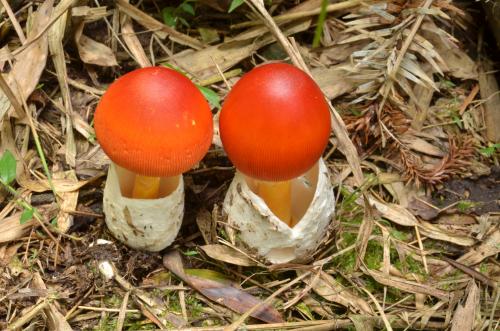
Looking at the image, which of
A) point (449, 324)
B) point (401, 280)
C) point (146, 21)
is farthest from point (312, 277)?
point (146, 21)

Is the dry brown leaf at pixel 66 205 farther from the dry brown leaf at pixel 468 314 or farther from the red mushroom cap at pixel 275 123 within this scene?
the dry brown leaf at pixel 468 314

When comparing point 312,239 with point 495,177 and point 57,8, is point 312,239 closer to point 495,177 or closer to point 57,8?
point 495,177

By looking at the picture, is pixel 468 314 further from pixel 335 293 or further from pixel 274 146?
pixel 274 146

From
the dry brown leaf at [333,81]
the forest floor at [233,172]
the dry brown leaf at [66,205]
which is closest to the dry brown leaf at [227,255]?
the forest floor at [233,172]

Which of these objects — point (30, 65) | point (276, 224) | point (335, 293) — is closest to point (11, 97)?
point (30, 65)

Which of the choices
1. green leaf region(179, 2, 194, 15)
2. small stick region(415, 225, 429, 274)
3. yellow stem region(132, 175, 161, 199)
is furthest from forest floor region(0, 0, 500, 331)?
yellow stem region(132, 175, 161, 199)

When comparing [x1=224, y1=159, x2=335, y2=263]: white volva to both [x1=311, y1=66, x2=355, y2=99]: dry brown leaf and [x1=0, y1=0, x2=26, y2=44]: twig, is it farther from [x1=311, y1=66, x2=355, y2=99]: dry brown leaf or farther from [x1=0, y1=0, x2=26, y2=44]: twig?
[x1=0, y1=0, x2=26, y2=44]: twig

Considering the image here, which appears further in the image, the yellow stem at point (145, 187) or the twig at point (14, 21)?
the twig at point (14, 21)
